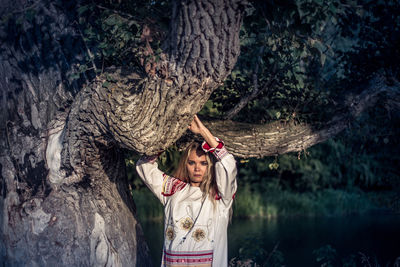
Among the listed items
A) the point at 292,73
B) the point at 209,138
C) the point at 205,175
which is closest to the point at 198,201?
the point at 205,175

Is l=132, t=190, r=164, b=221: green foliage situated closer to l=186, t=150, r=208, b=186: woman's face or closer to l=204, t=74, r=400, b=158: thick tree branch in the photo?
l=204, t=74, r=400, b=158: thick tree branch

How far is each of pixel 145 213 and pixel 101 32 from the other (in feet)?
25.0

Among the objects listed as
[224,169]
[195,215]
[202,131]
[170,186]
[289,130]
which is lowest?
[195,215]

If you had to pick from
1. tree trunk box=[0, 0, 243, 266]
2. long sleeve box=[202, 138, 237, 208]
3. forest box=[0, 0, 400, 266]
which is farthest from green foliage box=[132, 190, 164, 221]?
long sleeve box=[202, 138, 237, 208]

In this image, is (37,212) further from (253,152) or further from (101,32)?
(253,152)

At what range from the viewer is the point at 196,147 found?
3809 millimetres

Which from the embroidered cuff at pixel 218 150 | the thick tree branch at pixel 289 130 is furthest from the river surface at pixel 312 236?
the embroidered cuff at pixel 218 150

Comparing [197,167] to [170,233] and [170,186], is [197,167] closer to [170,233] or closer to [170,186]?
[170,186]

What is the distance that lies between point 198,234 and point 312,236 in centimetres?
643

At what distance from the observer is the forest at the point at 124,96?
2973 mm

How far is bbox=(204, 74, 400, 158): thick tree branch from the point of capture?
13.1 ft

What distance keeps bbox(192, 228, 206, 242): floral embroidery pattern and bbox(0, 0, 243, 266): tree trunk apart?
2.07 feet

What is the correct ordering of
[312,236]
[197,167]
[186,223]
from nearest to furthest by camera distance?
[186,223], [197,167], [312,236]

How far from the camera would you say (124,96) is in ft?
10.4
